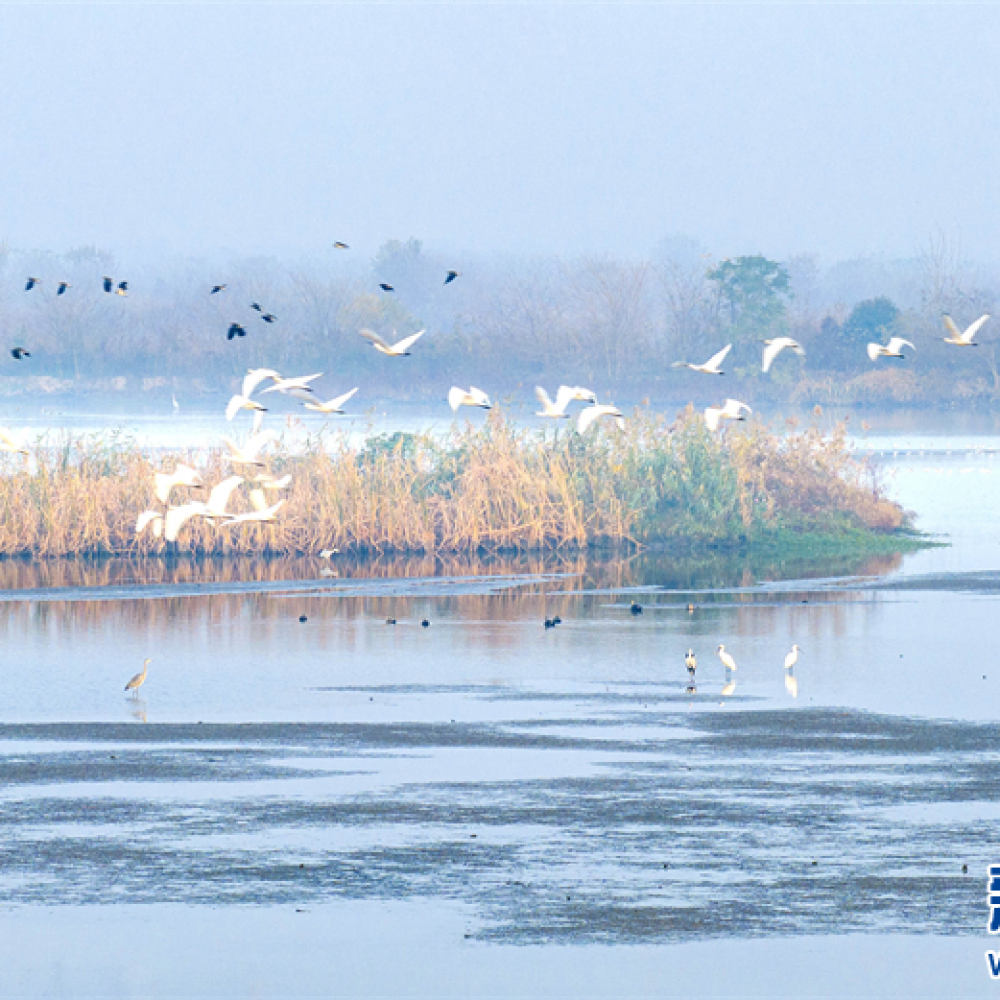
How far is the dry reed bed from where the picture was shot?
87.3 feet

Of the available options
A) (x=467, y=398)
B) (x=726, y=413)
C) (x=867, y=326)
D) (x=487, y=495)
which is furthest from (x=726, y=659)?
(x=867, y=326)

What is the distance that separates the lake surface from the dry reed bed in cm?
469

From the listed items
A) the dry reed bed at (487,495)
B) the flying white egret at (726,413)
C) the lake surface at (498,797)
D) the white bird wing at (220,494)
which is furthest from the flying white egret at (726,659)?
the dry reed bed at (487,495)

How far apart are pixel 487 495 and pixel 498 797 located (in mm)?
15715

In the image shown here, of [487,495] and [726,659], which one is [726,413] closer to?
[487,495]

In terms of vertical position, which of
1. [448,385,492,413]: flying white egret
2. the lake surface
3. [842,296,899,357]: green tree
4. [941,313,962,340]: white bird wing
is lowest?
the lake surface

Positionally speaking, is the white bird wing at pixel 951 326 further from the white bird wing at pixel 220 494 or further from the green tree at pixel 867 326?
the green tree at pixel 867 326

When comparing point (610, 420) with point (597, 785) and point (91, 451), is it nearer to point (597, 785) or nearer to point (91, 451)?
point (91, 451)

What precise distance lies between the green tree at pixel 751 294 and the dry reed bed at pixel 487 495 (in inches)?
1583

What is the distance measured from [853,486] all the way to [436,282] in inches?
3764

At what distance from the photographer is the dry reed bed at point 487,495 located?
2661 centimetres

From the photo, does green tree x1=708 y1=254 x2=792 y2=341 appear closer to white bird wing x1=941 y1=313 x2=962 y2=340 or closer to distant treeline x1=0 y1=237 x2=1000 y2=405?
distant treeline x1=0 y1=237 x2=1000 y2=405

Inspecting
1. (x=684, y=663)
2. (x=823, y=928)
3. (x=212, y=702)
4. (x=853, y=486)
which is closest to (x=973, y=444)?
(x=853, y=486)

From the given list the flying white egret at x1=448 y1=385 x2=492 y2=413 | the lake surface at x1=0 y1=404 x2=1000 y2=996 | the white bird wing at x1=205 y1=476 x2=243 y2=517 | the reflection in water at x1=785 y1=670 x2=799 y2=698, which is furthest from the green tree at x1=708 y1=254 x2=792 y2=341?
the reflection in water at x1=785 y1=670 x2=799 y2=698
